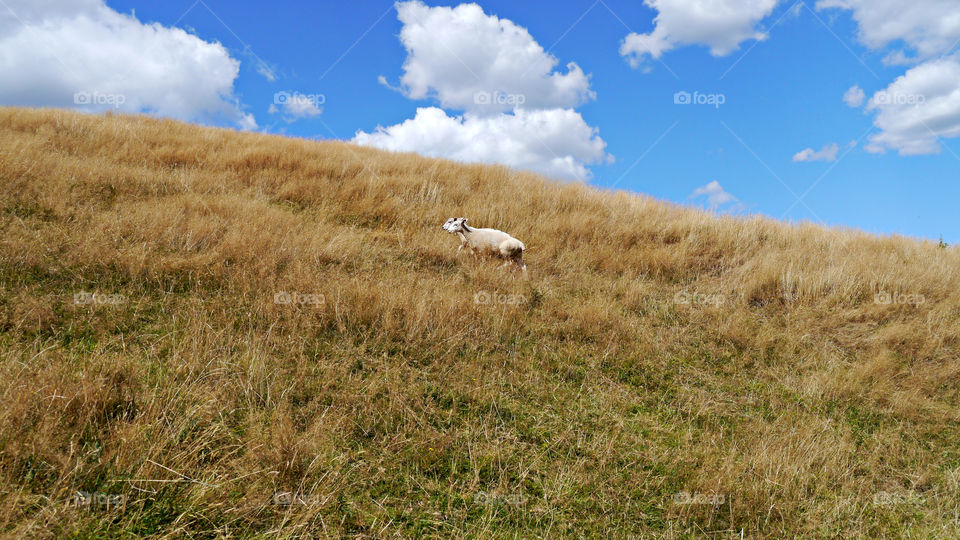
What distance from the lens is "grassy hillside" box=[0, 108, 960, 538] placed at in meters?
3.08

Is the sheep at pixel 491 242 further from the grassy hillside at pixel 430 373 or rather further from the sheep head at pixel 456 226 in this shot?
the grassy hillside at pixel 430 373

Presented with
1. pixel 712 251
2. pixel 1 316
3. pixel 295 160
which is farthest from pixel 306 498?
pixel 295 160

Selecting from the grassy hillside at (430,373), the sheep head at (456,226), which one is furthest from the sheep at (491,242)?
the grassy hillside at (430,373)

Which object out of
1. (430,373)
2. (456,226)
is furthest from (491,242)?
(430,373)

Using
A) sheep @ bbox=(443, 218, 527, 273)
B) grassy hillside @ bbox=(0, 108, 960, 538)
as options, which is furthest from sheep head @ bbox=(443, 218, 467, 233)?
grassy hillside @ bbox=(0, 108, 960, 538)

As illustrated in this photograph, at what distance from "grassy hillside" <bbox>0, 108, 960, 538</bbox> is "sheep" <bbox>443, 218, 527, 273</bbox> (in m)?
0.34

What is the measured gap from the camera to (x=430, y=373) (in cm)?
465

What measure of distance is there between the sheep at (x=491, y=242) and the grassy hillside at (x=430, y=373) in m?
0.34

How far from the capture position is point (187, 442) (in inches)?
126

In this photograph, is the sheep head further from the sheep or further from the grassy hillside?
the grassy hillside

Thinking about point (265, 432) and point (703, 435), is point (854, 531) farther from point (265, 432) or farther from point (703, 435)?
point (265, 432)

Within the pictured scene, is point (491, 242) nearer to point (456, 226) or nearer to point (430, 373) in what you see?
point (456, 226)

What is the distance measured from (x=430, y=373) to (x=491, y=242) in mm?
3206

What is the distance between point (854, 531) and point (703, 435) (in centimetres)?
119
